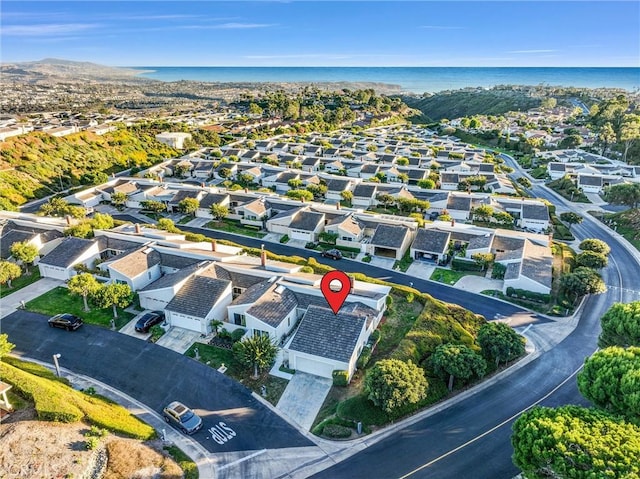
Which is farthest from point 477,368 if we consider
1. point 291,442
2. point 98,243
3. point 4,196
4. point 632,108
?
point 632,108

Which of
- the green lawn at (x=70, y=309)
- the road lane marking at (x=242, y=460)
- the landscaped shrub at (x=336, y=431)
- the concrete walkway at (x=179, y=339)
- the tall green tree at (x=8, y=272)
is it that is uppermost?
the tall green tree at (x=8, y=272)

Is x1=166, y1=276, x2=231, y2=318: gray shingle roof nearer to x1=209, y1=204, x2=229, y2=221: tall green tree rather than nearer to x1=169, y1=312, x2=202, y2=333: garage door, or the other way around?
x1=169, y1=312, x2=202, y2=333: garage door

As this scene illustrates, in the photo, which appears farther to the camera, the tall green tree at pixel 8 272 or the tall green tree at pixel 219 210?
the tall green tree at pixel 219 210

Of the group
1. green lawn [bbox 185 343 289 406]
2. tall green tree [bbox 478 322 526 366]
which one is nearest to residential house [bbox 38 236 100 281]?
green lawn [bbox 185 343 289 406]

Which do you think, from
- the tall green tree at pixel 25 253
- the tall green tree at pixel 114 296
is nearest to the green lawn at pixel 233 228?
the tall green tree at pixel 25 253

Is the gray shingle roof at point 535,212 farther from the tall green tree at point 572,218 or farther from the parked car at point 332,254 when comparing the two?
the parked car at point 332,254

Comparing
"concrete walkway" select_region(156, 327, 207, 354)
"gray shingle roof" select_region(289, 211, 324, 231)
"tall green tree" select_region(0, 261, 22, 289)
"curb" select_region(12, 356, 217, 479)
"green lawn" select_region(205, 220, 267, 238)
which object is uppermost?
"gray shingle roof" select_region(289, 211, 324, 231)

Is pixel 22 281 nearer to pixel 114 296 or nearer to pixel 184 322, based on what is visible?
pixel 114 296

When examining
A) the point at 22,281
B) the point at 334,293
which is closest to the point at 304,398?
the point at 334,293
